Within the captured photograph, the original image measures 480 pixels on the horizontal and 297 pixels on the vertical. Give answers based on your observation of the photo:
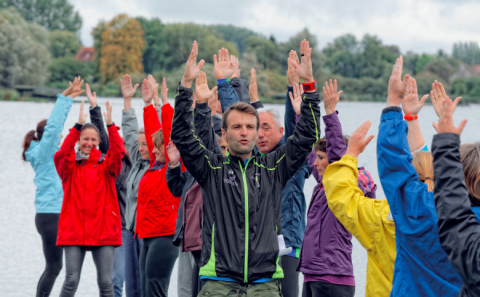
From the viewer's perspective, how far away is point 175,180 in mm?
4422

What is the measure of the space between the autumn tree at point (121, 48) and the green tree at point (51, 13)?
52.3 meters

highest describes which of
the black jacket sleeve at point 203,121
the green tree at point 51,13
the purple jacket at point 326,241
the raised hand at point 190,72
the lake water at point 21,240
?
the green tree at point 51,13

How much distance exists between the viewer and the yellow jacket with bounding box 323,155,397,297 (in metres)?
2.82

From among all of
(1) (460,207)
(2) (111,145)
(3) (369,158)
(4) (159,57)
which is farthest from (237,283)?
(4) (159,57)


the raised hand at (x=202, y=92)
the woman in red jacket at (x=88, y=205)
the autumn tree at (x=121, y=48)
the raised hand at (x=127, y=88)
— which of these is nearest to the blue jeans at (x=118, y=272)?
the woman in red jacket at (x=88, y=205)

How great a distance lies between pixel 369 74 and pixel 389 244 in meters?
59.8

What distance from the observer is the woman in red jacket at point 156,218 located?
4.70m

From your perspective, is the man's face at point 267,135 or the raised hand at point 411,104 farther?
the man's face at point 267,135

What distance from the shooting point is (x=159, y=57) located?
5881 cm

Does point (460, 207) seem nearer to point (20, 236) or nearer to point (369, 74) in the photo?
point (20, 236)

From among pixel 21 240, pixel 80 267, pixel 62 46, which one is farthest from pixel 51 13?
pixel 80 267

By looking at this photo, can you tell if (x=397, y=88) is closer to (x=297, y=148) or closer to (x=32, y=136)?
(x=297, y=148)

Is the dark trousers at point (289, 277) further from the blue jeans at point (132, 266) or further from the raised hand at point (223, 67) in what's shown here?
the blue jeans at point (132, 266)

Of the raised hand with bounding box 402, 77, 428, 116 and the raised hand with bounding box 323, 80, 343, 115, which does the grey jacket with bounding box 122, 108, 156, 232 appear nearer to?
the raised hand with bounding box 323, 80, 343, 115
